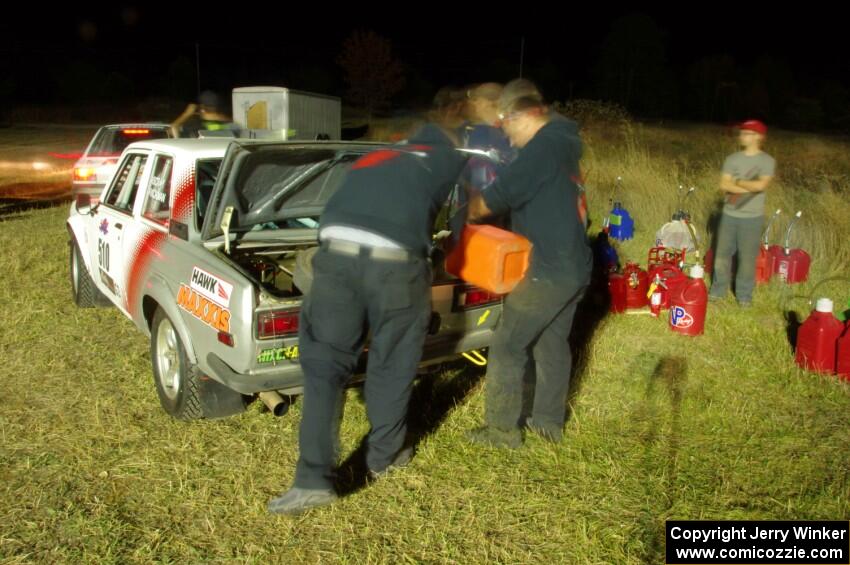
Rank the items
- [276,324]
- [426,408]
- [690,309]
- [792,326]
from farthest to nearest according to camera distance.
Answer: [792,326]
[690,309]
[426,408]
[276,324]

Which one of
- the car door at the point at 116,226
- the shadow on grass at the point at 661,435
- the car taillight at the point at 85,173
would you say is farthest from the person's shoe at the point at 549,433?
the car taillight at the point at 85,173

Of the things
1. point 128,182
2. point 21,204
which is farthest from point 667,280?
point 21,204

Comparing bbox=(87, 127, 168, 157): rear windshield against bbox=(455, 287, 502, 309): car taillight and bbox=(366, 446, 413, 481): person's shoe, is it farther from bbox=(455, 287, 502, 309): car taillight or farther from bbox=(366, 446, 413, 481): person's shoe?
bbox=(366, 446, 413, 481): person's shoe

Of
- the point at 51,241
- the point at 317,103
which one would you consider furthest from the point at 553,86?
the point at 51,241

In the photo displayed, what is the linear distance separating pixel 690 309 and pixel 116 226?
436 cm

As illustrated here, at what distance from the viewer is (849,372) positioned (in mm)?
4926

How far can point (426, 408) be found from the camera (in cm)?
451

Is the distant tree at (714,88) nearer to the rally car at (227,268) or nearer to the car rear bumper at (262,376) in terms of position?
the rally car at (227,268)

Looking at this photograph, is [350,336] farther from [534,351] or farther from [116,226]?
[116,226]

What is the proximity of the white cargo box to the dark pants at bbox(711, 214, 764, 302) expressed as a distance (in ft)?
52.5

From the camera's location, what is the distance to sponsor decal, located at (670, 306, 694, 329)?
5.85 meters

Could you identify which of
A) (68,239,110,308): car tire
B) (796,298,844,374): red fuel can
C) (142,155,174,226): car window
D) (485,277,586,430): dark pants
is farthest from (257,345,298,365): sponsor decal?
(796,298,844,374): red fuel can

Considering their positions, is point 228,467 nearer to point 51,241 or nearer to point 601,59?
point 51,241

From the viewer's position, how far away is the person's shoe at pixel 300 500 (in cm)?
326
